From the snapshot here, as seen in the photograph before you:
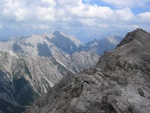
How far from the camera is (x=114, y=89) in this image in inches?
2206

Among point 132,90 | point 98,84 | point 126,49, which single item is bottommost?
point 132,90

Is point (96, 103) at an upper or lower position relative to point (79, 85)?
lower

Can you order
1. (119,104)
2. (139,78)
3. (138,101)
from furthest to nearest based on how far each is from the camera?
(139,78), (138,101), (119,104)

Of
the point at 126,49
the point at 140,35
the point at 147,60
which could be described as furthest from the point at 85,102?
the point at 140,35

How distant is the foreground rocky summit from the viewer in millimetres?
52031

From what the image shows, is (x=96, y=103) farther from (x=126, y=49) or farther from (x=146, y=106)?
(x=126, y=49)

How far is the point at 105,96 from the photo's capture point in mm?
53625

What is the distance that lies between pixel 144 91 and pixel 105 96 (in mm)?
9831

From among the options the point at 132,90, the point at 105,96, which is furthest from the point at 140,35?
the point at 105,96

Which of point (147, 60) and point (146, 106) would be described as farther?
point (147, 60)

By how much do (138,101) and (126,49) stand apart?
98.4ft

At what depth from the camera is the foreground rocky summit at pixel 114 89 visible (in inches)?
2048

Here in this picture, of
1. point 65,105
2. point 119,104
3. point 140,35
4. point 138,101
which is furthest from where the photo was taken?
point 140,35

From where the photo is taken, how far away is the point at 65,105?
58.7m
